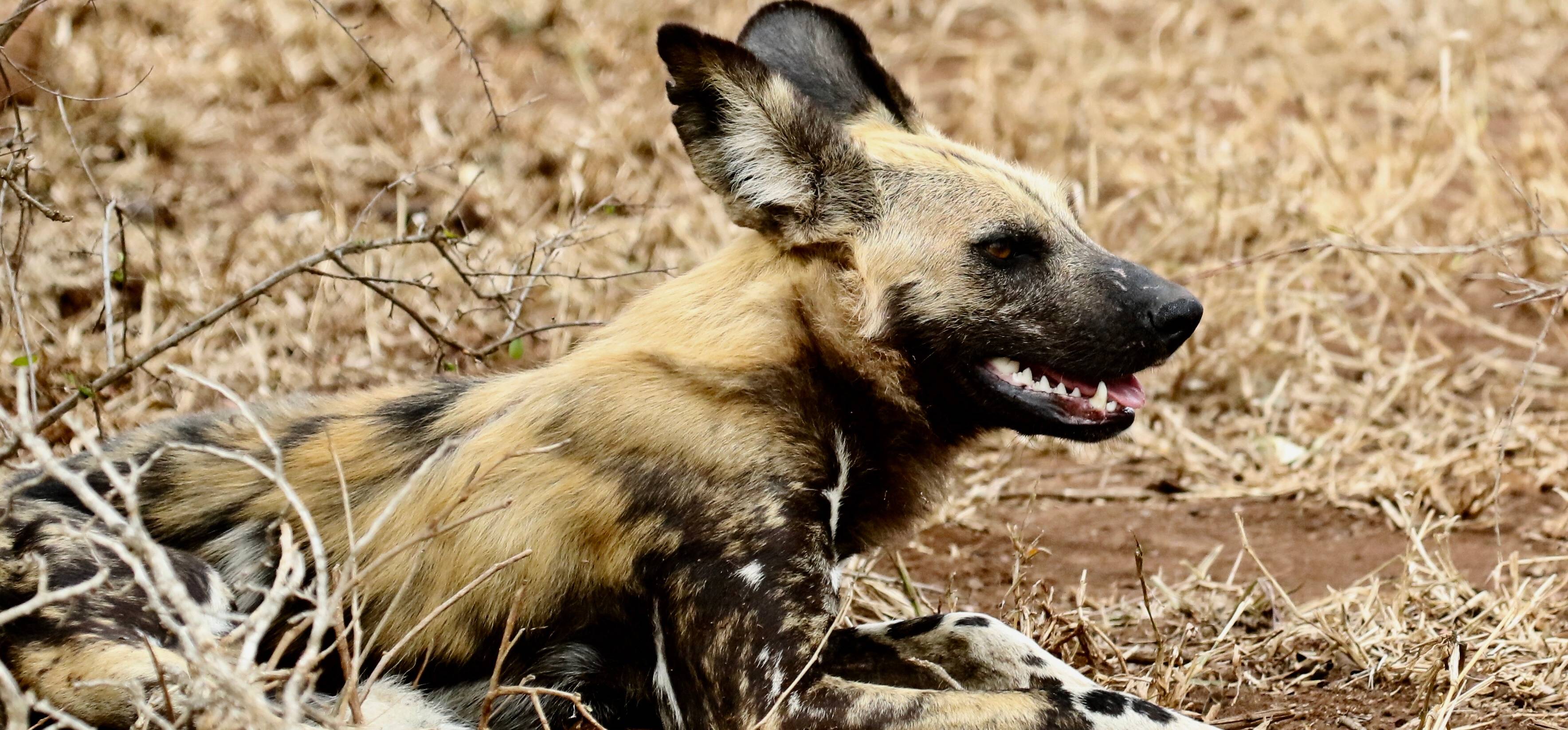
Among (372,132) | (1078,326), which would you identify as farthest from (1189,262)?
(372,132)

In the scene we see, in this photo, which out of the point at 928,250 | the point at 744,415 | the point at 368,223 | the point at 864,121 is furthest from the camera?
the point at 368,223

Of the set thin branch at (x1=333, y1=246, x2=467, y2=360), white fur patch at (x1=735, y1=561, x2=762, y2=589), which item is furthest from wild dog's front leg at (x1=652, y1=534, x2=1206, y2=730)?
thin branch at (x1=333, y1=246, x2=467, y2=360)

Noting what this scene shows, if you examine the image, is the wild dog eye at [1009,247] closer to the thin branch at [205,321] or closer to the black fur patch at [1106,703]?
the black fur patch at [1106,703]

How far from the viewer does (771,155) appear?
126 inches

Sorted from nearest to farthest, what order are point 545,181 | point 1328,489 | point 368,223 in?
point 1328,489 < point 368,223 < point 545,181

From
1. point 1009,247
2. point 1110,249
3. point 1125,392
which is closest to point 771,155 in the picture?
point 1009,247

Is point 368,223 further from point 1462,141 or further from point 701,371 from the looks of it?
point 1462,141

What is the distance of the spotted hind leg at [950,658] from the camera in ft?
9.75

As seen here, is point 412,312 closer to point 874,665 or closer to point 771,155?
point 771,155

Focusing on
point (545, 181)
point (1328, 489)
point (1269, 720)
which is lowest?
point (1328, 489)

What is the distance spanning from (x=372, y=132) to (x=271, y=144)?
0.42 metres

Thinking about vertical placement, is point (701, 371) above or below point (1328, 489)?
above

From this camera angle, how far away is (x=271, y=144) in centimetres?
680

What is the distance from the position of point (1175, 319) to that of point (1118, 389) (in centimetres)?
23
